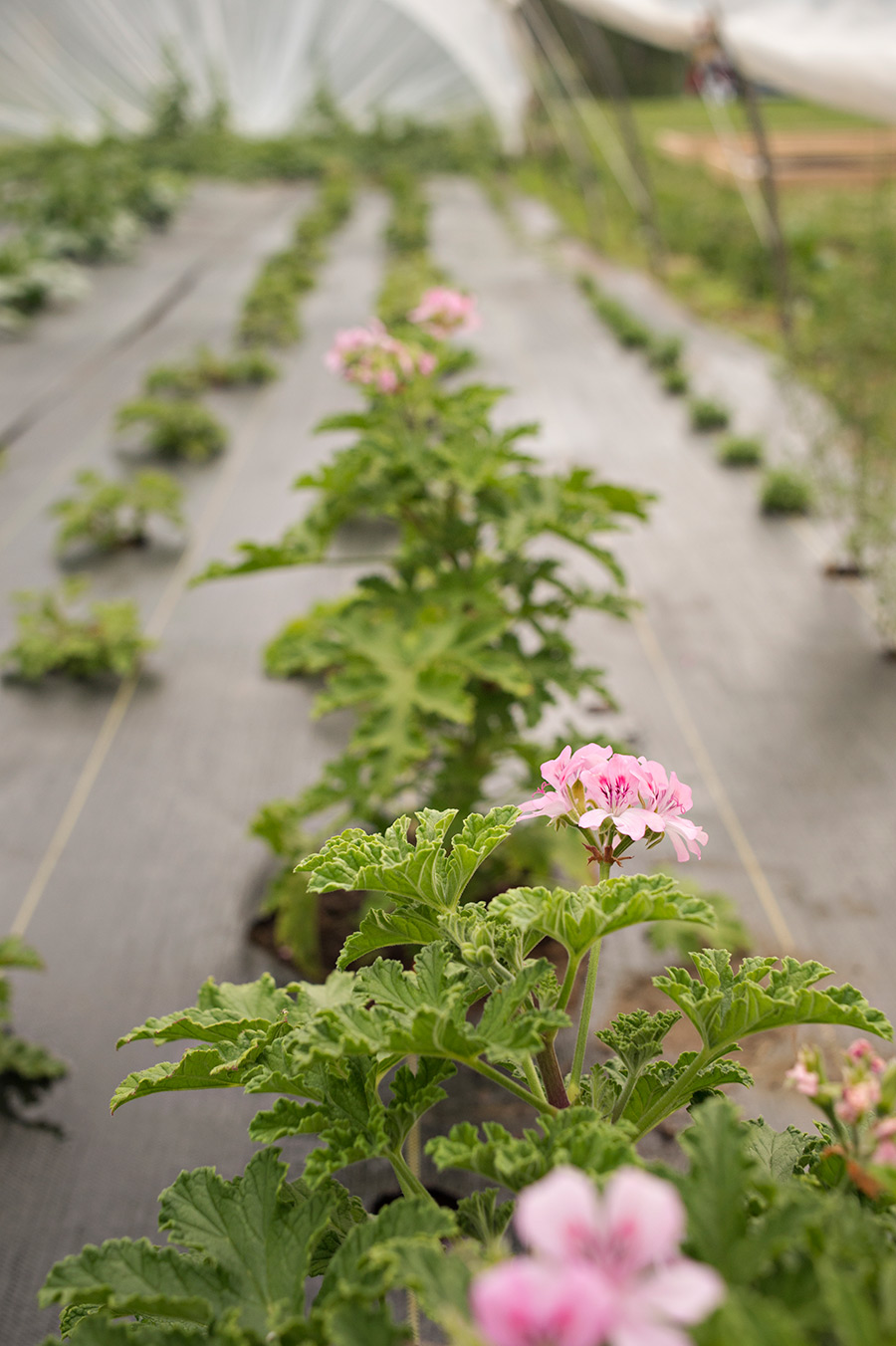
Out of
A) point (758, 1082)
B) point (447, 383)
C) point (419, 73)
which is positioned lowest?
point (758, 1082)

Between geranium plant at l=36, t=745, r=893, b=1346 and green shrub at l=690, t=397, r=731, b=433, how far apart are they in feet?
20.1

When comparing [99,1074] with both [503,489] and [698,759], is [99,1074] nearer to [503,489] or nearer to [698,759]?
[503,489]

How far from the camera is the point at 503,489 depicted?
2.44 metres

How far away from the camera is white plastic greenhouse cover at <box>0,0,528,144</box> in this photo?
18375 mm

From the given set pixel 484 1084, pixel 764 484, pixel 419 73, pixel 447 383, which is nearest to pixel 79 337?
pixel 447 383

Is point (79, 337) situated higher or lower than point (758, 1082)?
higher

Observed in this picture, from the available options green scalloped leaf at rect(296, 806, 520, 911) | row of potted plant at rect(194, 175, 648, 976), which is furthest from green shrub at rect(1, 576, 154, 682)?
green scalloped leaf at rect(296, 806, 520, 911)

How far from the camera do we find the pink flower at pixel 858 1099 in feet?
2.72

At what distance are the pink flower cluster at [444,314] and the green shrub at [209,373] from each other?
5.06m


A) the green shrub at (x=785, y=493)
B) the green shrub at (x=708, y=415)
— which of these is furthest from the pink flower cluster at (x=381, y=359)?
the green shrub at (x=708, y=415)

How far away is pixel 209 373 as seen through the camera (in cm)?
777

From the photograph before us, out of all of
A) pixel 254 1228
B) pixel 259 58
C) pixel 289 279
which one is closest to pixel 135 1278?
pixel 254 1228

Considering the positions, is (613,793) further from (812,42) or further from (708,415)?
(708,415)

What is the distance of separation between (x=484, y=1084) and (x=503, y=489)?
146 cm
